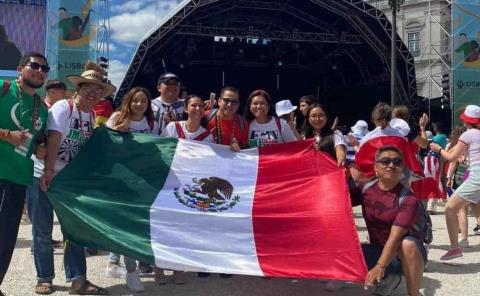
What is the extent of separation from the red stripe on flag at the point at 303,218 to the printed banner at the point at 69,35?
16.7 m

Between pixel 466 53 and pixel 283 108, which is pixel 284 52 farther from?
pixel 283 108

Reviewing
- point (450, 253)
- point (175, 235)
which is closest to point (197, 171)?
point (175, 235)

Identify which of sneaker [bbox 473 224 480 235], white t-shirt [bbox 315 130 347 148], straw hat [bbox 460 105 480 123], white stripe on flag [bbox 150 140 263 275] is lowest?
sneaker [bbox 473 224 480 235]

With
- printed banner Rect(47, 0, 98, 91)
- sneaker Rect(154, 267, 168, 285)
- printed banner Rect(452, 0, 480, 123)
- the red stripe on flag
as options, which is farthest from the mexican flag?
printed banner Rect(452, 0, 480, 123)

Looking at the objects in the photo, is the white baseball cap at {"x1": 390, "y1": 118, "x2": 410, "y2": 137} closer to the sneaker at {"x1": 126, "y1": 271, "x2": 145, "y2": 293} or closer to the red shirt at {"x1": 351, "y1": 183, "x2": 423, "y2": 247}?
the red shirt at {"x1": 351, "y1": 183, "x2": 423, "y2": 247}

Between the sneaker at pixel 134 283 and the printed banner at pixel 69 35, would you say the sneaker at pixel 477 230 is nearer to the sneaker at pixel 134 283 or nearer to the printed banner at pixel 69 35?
the sneaker at pixel 134 283

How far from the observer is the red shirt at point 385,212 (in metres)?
3.86

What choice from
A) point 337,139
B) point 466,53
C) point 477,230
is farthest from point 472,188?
point 466,53

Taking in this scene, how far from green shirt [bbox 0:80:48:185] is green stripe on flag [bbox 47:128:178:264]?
0.32m

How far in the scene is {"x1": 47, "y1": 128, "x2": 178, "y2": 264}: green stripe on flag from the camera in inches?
164

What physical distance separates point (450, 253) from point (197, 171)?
9.73ft

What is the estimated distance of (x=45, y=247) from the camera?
4.36 metres

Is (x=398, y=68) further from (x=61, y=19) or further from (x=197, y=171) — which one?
(x=197, y=171)

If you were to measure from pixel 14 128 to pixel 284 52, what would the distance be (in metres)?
21.0
